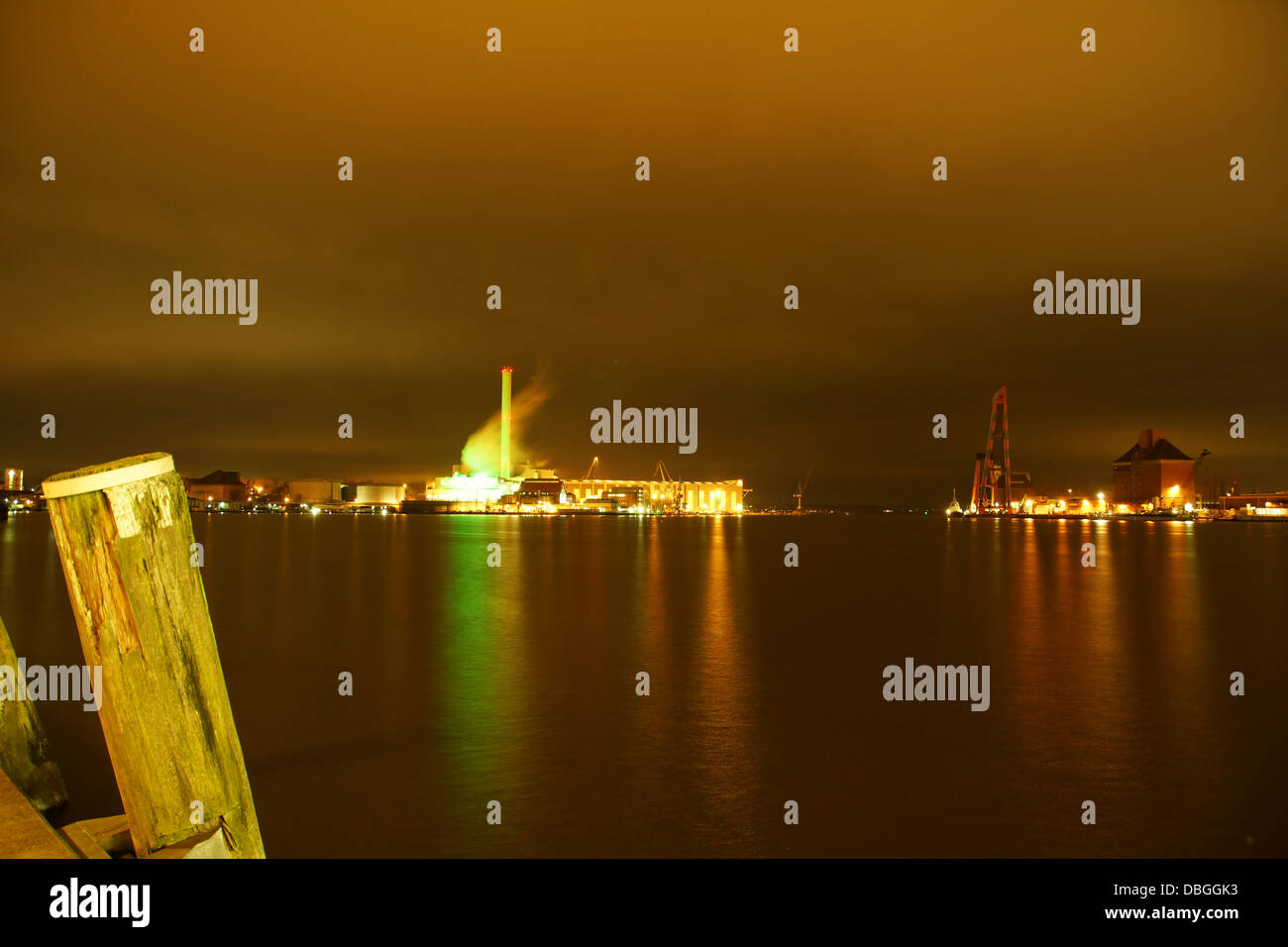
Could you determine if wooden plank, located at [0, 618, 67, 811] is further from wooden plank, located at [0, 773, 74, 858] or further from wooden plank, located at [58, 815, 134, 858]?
wooden plank, located at [0, 773, 74, 858]

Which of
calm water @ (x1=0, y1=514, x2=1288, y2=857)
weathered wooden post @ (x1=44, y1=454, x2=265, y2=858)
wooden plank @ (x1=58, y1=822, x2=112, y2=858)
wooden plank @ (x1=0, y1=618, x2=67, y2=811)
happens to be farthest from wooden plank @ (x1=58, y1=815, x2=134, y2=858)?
calm water @ (x1=0, y1=514, x2=1288, y2=857)

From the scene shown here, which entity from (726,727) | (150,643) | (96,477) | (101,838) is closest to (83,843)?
(101,838)

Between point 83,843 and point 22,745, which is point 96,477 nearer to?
point 83,843

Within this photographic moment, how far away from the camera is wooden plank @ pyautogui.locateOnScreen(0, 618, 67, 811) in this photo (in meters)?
5.41

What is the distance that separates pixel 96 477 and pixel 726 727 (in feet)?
29.8

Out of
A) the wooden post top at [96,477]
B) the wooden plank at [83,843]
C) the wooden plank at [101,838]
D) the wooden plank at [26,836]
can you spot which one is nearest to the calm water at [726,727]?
the wooden plank at [101,838]

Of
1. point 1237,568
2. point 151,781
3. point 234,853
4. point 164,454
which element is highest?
point 164,454

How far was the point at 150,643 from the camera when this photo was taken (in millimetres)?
2938

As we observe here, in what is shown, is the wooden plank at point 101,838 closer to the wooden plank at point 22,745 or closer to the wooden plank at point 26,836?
the wooden plank at point 26,836

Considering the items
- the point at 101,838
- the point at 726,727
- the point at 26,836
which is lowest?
the point at 726,727
